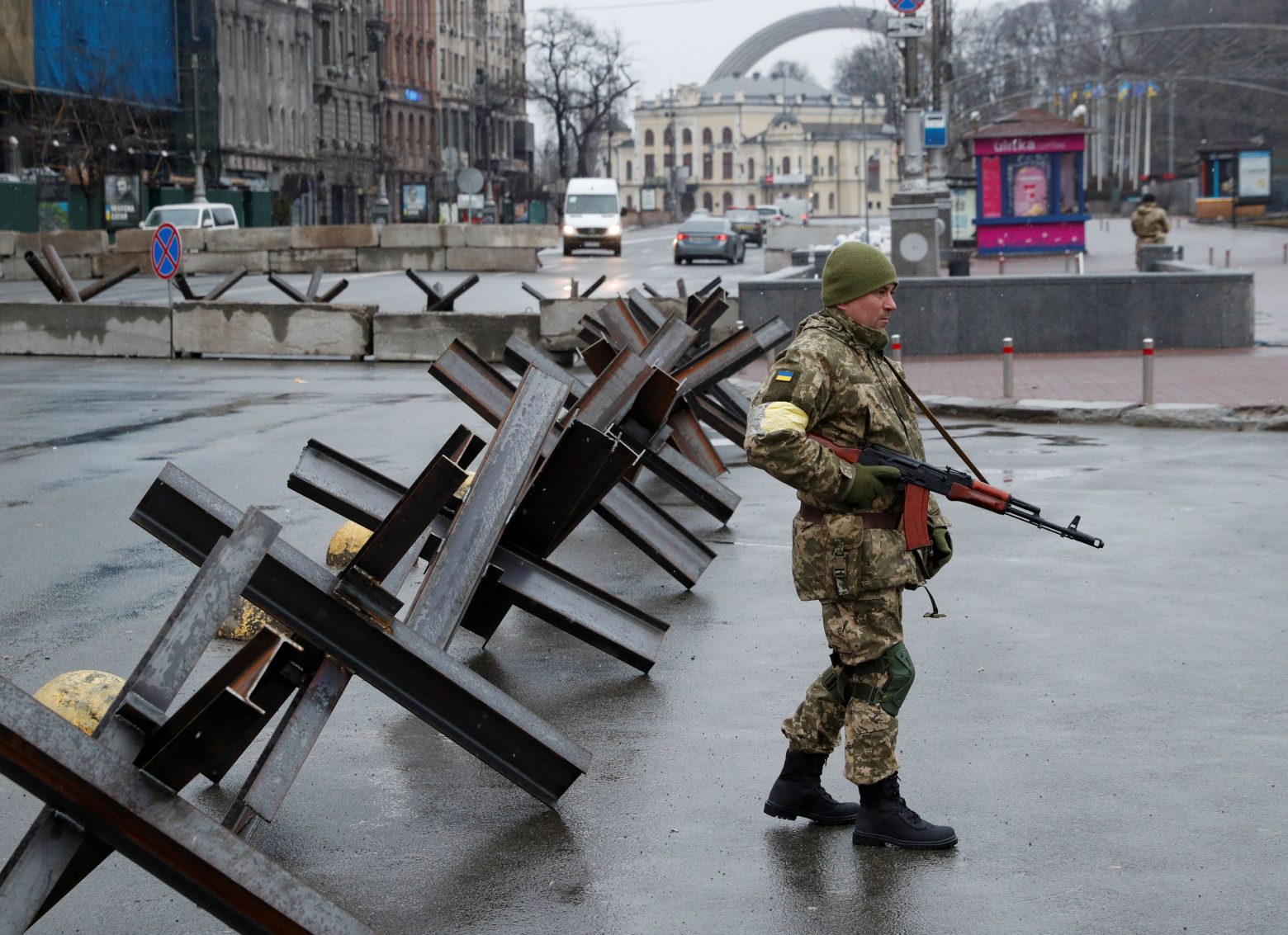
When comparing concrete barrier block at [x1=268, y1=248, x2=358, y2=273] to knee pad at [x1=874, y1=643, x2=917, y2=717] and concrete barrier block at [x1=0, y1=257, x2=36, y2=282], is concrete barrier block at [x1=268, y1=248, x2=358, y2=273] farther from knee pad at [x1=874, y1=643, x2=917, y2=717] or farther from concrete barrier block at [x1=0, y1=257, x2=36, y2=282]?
knee pad at [x1=874, y1=643, x2=917, y2=717]

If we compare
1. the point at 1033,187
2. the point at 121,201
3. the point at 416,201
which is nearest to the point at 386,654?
the point at 1033,187

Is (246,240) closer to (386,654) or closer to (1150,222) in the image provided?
(1150,222)

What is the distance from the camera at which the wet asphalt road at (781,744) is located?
15.0ft

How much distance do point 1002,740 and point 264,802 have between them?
282 cm

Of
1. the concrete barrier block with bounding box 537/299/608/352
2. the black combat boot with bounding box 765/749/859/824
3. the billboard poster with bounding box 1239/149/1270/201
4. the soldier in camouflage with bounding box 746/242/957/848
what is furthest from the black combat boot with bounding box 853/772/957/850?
the billboard poster with bounding box 1239/149/1270/201

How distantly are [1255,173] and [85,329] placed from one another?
44.2 m

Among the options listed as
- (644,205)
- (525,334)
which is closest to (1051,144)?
(525,334)

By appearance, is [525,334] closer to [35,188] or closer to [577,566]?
[577,566]

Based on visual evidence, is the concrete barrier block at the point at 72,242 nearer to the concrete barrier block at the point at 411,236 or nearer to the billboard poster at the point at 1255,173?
the concrete barrier block at the point at 411,236

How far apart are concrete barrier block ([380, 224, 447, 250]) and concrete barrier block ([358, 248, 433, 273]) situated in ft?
0.51

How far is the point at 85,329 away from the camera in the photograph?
77.8ft

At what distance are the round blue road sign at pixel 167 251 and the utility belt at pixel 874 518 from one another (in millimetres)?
19416

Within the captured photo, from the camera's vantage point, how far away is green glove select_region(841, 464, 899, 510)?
4758 millimetres

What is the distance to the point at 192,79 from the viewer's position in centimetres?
7031
